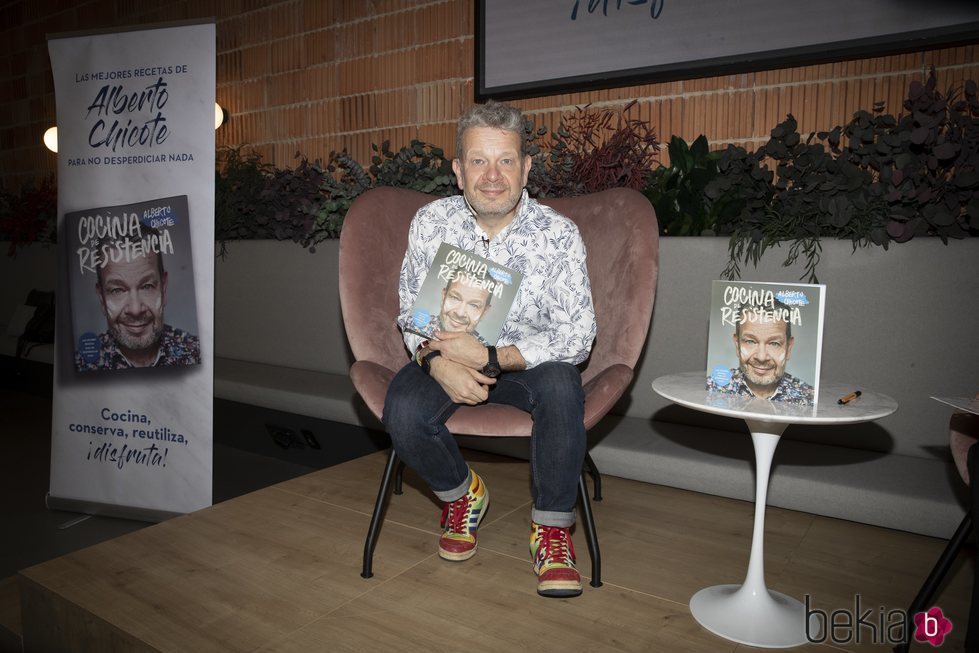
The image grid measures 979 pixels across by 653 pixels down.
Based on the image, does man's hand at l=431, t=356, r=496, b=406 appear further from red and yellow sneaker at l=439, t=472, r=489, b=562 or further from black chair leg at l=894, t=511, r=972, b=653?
black chair leg at l=894, t=511, r=972, b=653

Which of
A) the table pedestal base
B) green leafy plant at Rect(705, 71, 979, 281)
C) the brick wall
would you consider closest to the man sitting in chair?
the table pedestal base

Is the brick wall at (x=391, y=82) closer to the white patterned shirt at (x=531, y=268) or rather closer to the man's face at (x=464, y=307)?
the white patterned shirt at (x=531, y=268)

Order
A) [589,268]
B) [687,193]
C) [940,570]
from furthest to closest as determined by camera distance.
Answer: [687,193] → [589,268] → [940,570]

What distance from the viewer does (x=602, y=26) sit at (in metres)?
2.80

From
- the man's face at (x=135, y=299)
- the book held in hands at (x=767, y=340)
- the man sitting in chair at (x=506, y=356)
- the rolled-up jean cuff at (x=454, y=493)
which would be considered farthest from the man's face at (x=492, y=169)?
the man's face at (x=135, y=299)

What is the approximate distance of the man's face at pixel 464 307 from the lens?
1.63 meters

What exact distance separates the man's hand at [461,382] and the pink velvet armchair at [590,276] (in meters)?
0.05

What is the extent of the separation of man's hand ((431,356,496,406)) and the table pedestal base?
0.66 metres

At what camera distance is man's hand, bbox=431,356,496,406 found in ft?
5.17

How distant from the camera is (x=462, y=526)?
67.4 inches

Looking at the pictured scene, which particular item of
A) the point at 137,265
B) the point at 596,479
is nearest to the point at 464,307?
the point at 596,479

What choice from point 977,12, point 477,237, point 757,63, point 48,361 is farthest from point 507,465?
point 48,361

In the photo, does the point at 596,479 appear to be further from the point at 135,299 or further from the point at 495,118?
the point at 135,299

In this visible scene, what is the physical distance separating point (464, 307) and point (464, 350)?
0.37ft
